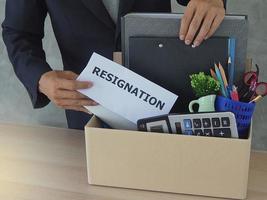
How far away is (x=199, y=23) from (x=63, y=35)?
0.45 meters

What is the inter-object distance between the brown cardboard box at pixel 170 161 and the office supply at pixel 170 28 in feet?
0.57

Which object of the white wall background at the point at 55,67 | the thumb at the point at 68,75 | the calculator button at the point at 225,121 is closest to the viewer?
the calculator button at the point at 225,121

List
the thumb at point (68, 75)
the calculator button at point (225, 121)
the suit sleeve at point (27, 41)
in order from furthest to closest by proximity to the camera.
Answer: the suit sleeve at point (27, 41) < the thumb at point (68, 75) < the calculator button at point (225, 121)

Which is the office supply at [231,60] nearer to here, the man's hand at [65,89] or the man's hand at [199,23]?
the man's hand at [199,23]

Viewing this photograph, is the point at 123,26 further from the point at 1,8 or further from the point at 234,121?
the point at 1,8

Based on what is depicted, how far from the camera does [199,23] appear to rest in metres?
0.87

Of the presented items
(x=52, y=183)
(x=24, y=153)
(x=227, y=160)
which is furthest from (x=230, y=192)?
(x=24, y=153)

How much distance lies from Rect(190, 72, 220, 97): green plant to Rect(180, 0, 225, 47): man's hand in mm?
65

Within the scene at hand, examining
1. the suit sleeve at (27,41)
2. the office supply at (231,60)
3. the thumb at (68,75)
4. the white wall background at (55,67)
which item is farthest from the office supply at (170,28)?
the white wall background at (55,67)

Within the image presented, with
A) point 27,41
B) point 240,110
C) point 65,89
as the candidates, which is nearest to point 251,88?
point 240,110

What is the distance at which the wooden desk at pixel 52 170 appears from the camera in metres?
0.86

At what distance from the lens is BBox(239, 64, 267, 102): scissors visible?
81cm

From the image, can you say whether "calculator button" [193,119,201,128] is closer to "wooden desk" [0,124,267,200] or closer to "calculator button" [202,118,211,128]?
"calculator button" [202,118,211,128]

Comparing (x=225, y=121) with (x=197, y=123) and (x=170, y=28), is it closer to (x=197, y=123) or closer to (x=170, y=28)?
(x=197, y=123)
